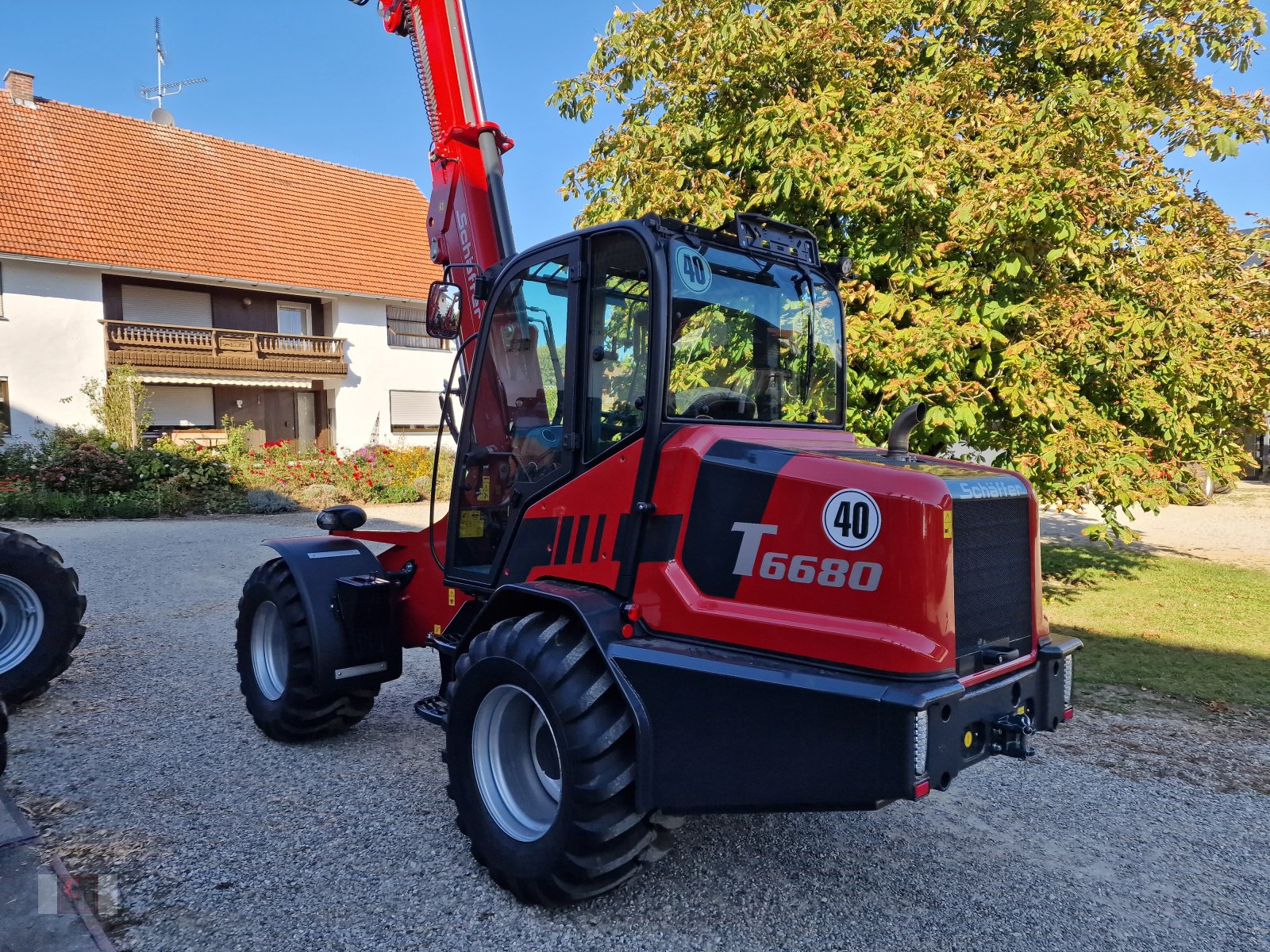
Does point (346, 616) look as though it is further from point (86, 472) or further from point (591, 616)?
point (86, 472)

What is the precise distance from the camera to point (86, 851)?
139 inches

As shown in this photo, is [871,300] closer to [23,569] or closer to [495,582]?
[495,582]

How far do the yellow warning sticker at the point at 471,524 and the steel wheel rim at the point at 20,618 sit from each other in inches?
119

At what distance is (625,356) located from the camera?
3.38 metres

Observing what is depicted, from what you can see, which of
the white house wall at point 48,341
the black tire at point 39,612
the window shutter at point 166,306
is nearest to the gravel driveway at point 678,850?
the black tire at point 39,612

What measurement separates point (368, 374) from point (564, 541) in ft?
75.8

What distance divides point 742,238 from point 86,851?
3530 millimetres

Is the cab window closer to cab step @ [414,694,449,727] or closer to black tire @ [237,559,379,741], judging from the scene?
cab step @ [414,694,449,727]

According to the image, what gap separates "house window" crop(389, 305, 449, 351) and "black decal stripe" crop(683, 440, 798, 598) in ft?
78.1

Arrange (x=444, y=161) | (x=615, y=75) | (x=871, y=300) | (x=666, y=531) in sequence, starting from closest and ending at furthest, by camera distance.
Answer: (x=666, y=531) → (x=444, y=161) → (x=871, y=300) → (x=615, y=75)

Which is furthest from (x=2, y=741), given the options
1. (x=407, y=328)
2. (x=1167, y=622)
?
(x=407, y=328)

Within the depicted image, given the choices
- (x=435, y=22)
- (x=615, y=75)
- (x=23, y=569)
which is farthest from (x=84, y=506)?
(x=435, y=22)

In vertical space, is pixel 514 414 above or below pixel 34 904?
above

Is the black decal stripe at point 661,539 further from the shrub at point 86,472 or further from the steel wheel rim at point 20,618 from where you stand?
the shrub at point 86,472
